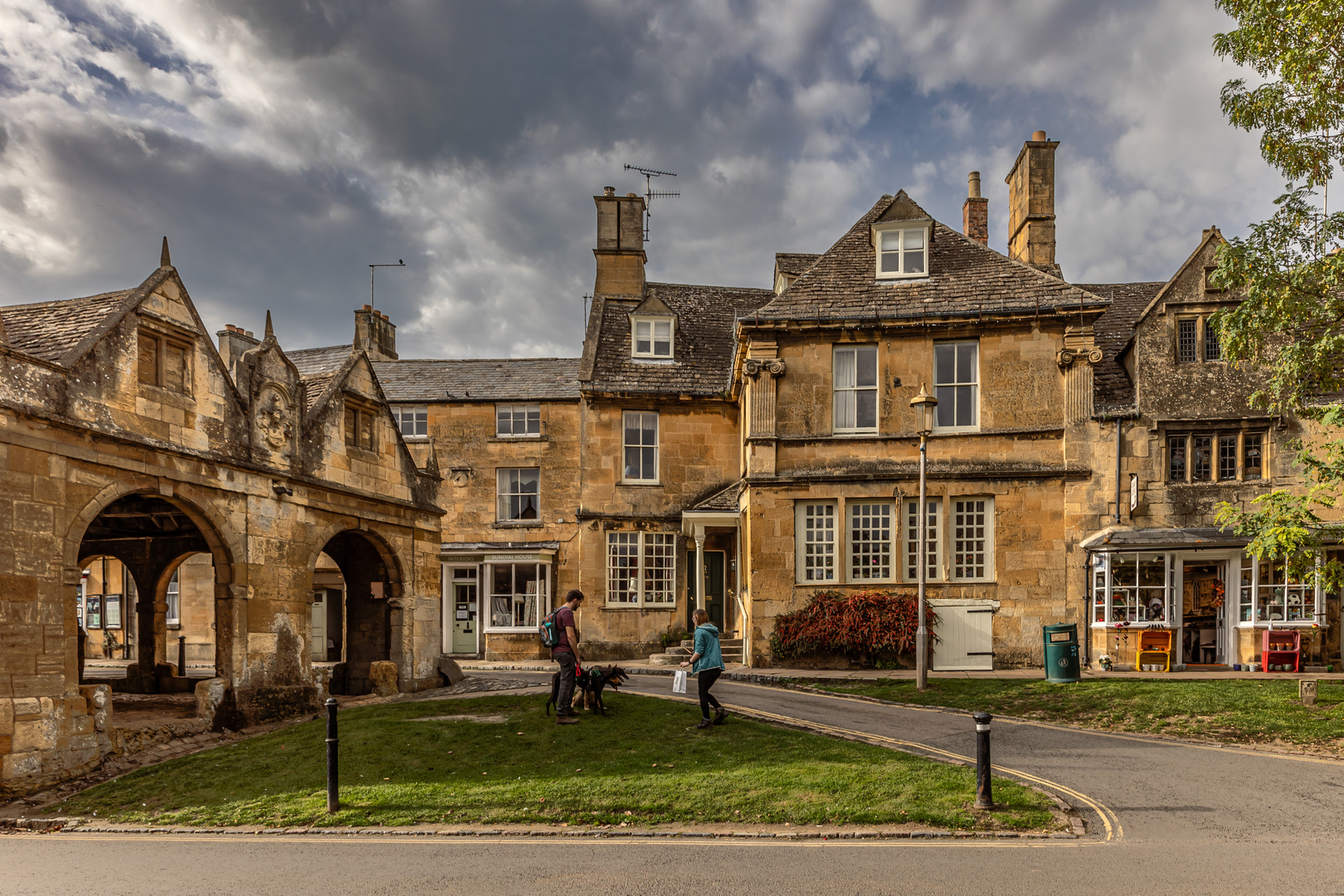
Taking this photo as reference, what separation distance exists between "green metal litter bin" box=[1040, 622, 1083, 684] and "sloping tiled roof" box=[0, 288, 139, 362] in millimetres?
16863

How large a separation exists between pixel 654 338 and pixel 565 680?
1640 cm

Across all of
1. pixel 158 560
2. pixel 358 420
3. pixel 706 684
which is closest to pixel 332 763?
pixel 706 684

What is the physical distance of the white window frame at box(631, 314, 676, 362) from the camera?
2728 centimetres

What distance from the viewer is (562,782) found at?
9742mm

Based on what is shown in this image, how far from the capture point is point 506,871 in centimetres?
730

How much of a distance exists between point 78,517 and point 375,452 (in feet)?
23.2

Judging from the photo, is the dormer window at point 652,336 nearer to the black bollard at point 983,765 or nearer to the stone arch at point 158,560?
the stone arch at point 158,560

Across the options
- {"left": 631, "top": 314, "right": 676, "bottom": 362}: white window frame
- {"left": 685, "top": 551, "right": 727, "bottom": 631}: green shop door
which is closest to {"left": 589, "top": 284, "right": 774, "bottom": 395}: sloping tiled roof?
{"left": 631, "top": 314, "right": 676, "bottom": 362}: white window frame

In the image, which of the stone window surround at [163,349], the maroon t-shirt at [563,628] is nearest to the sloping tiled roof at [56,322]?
the stone window surround at [163,349]

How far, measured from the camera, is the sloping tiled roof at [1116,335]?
21.4 m

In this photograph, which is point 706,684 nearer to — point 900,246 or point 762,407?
point 762,407

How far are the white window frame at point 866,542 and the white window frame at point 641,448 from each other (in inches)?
272

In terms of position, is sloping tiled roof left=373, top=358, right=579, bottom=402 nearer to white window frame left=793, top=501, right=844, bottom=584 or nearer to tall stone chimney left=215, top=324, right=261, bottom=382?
tall stone chimney left=215, top=324, right=261, bottom=382

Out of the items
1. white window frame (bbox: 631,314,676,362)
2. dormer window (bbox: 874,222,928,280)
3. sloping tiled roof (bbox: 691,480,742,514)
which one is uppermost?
dormer window (bbox: 874,222,928,280)
